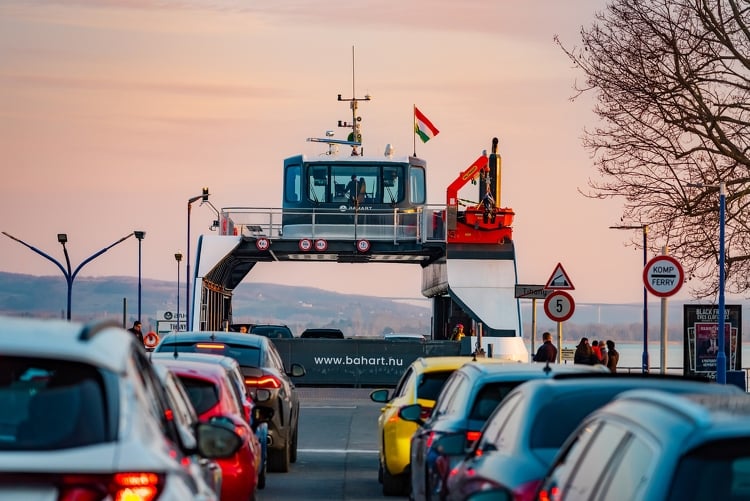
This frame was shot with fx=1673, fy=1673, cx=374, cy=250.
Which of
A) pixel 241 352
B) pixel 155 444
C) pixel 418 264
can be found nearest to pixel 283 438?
pixel 241 352

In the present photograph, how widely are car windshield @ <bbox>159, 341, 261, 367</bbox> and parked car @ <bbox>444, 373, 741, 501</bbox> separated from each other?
30.3ft

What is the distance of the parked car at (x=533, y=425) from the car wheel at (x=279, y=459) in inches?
395

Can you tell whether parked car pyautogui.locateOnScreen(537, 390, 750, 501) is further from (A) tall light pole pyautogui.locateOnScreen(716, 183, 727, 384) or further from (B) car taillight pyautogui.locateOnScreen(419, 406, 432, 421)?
(A) tall light pole pyautogui.locateOnScreen(716, 183, 727, 384)

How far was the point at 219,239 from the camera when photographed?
49625mm

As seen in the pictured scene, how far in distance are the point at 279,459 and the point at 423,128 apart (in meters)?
40.0

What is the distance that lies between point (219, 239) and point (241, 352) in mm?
30692

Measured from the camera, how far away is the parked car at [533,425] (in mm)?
8344

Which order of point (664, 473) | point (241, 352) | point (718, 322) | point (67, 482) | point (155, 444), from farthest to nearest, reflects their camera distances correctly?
point (718, 322)
point (241, 352)
point (155, 444)
point (67, 482)
point (664, 473)

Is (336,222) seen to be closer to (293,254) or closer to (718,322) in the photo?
(293,254)

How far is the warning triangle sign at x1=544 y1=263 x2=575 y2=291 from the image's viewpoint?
32.4m

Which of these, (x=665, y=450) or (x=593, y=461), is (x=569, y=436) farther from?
(x=665, y=450)

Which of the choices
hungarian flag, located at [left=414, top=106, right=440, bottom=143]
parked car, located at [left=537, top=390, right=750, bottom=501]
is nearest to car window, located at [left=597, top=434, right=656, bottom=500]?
parked car, located at [left=537, top=390, right=750, bottom=501]

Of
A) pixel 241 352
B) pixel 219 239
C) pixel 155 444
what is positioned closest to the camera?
pixel 155 444

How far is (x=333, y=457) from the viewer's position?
23.0 metres
